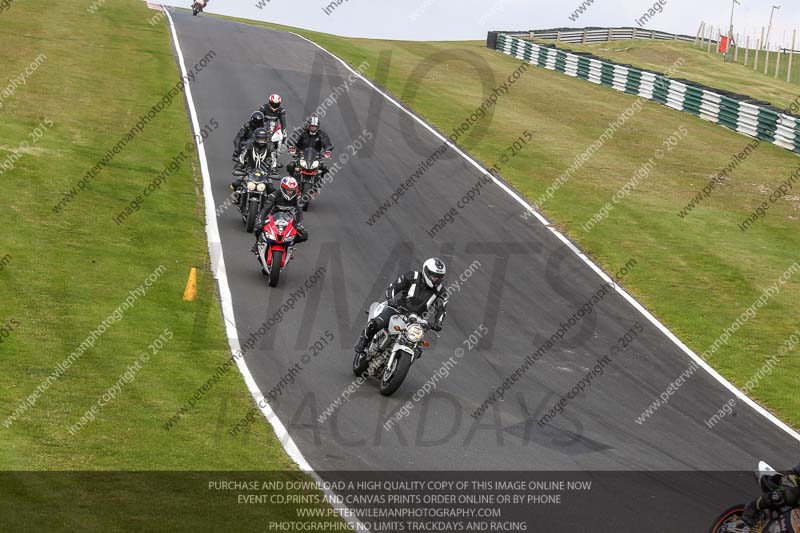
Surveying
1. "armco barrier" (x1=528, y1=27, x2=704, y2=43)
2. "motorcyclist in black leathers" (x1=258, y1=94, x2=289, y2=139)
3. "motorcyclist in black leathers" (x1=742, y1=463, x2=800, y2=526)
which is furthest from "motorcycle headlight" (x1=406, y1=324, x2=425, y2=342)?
"armco barrier" (x1=528, y1=27, x2=704, y2=43)

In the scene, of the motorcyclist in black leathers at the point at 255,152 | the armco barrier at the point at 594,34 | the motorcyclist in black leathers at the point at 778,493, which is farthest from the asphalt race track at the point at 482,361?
the armco barrier at the point at 594,34

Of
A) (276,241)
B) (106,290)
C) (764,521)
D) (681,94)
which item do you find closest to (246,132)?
(276,241)

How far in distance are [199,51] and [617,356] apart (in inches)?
1130

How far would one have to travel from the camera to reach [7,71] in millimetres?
33656

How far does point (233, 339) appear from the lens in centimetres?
1641

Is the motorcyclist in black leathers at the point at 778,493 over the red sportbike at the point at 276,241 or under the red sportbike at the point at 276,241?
over

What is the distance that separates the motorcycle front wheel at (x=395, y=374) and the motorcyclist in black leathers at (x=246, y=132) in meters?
11.2

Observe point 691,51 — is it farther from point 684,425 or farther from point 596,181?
point 684,425

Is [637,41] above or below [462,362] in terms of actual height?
below

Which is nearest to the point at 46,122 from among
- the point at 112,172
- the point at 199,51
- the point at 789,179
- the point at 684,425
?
the point at 112,172

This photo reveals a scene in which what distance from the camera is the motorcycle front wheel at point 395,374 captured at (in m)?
14.2

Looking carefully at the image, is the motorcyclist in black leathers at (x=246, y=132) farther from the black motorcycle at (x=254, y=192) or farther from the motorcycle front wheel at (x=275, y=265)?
the motorcycle front wheel at (x=275, y=265)

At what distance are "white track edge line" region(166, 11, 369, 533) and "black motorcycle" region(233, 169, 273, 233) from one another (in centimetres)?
76

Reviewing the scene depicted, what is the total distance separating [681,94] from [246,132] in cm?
2409
